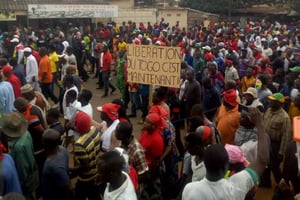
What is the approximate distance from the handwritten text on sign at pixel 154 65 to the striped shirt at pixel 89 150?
124 inches

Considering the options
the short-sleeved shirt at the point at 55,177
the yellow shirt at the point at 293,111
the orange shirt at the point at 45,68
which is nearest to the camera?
the short-sleeved shirt at the point at 55,177

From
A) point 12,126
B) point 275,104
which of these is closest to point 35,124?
point 12,126

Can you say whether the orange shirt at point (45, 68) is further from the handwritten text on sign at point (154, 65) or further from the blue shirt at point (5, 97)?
the blue shirt at point (5, 97)

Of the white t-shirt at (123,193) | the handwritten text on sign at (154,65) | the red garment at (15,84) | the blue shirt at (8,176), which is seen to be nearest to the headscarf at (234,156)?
the white t-shirt at (123,193)

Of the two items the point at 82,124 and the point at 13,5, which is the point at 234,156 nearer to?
the point at 82,124

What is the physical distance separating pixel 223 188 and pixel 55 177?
2023 mm

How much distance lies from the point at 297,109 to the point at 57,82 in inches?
264

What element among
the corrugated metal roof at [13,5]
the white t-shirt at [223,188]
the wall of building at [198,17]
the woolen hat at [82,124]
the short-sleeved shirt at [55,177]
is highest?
the corrugated metal roof at [13,5]

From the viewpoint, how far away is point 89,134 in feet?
16.0

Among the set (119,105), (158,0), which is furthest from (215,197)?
(158,0)

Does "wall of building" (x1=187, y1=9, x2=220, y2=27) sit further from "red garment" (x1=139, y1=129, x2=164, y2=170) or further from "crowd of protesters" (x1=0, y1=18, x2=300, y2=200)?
"red garment" (x1=139, y1=129, x2=164, y2=170)

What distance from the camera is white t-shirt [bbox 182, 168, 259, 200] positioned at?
296 cm

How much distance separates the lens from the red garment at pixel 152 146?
5.18 metres

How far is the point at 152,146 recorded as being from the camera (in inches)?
204
